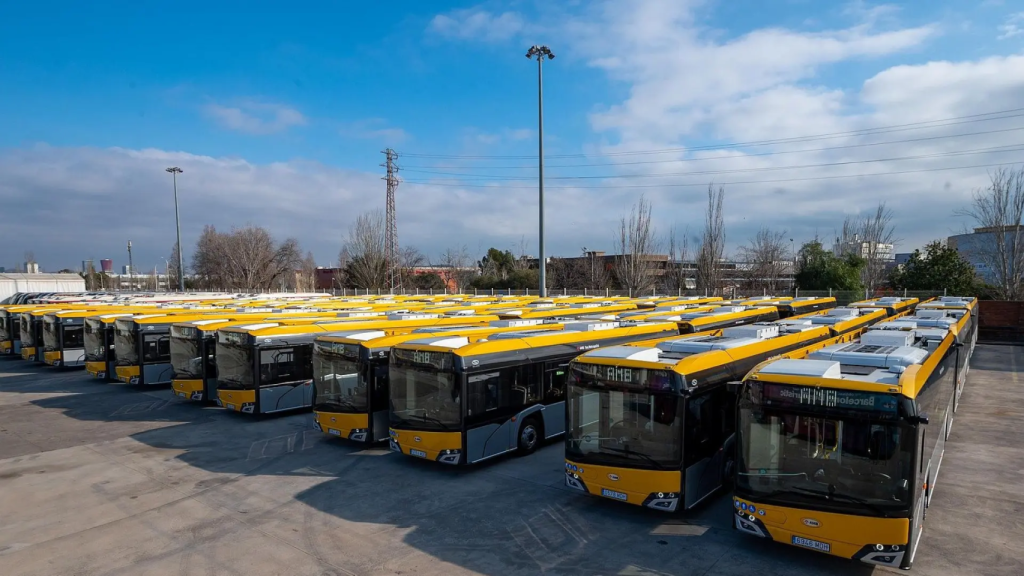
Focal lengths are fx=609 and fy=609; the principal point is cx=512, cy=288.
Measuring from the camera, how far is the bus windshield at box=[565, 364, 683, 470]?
8.34 meters

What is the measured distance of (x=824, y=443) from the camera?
6863 mm

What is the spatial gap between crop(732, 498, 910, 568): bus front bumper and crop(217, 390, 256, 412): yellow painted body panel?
12.4 meters

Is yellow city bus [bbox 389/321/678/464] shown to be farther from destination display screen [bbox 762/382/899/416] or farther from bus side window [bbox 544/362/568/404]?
destination display screen [bbox 762/382/899/416]

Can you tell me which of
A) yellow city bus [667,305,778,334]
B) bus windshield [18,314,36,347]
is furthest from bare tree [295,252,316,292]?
yellow city bus [667,305,778,334]

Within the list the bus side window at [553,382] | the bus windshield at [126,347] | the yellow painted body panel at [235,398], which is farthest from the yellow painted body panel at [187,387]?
the bus side window at [553,382]

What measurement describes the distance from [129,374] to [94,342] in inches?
125

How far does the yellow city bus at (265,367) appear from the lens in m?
15.3

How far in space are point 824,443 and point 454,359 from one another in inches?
239

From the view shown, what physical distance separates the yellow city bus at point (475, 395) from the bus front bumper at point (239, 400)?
5.69 meters

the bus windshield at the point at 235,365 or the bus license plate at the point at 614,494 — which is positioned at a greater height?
the bus windshield at the point at 235,365

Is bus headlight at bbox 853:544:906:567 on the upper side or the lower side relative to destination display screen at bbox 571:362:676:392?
lower

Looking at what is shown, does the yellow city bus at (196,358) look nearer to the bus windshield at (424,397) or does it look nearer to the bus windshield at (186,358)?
the bus windshield at (186,358)

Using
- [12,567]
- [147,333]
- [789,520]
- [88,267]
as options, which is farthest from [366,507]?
Answer: [88,267]

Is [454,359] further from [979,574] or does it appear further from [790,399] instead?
[979,574]
